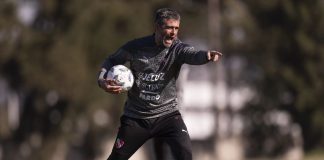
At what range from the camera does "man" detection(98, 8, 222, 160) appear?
9.92 m

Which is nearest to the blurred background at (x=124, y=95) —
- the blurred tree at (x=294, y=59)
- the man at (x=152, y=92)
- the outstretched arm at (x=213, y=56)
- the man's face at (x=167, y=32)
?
the blurred tree at (x=294, y=59)

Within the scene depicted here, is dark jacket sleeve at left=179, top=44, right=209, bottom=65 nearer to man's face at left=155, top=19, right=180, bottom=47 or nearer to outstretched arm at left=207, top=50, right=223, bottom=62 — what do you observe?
outstretched arm at left=207, top=50, right=223, bottom=62

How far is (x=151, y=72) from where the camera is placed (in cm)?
993

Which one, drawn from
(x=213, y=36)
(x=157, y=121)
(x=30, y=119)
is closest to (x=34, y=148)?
(x=30, y=119)

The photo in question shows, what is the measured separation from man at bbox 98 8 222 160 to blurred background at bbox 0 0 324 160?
27.5 m

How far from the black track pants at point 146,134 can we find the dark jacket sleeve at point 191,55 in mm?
696

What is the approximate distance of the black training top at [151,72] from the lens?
992 cm

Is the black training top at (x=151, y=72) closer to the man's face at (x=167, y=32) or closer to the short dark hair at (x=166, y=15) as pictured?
the man's face at (x=167, y=32)

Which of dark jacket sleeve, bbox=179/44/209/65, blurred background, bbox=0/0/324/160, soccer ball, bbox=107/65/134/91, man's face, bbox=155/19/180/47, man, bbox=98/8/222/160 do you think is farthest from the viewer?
blurred background, bbox=0/0/324/160

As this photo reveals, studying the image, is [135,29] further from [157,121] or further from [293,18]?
[157,121]

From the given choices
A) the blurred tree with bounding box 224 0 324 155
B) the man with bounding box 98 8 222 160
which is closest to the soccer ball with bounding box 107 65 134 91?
the man with bounding box 98 8 222 160

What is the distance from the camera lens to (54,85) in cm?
3928

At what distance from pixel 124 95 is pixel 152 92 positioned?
99.1 ft

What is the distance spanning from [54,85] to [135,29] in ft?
14.4
